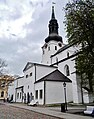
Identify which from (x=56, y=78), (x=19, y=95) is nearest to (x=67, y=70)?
(x=56, y=78)

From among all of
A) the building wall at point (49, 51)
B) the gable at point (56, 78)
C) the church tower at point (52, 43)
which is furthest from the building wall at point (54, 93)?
the building wall at point (49, 51)

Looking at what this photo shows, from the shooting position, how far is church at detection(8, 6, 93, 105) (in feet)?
116

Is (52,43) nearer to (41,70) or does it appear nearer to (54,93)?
(41,70)

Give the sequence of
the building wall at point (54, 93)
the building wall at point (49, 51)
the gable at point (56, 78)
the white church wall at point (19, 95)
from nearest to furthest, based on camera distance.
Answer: the building wall at point (54, 93) → the gable at point (56, 78) → the white church wall at point (19, 95) → the building wall at point (49, 51)

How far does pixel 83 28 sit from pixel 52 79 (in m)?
20.1

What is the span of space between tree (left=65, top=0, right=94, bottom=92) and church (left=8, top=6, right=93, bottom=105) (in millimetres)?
5448

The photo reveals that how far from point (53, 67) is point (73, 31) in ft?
88.6

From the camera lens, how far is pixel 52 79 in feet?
121

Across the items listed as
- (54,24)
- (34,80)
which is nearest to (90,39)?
(34,80)

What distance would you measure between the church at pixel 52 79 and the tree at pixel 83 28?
5448 mm

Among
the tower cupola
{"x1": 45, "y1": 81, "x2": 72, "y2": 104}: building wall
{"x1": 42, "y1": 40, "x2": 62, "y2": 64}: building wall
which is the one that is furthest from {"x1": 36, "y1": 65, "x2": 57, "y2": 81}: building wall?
the tower cupola

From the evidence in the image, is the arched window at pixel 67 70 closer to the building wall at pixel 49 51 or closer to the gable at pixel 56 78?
the gable at pixel 56 78

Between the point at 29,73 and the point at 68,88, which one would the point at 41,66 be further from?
the point at 68,88

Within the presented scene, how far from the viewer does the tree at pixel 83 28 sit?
18000 millimetres
